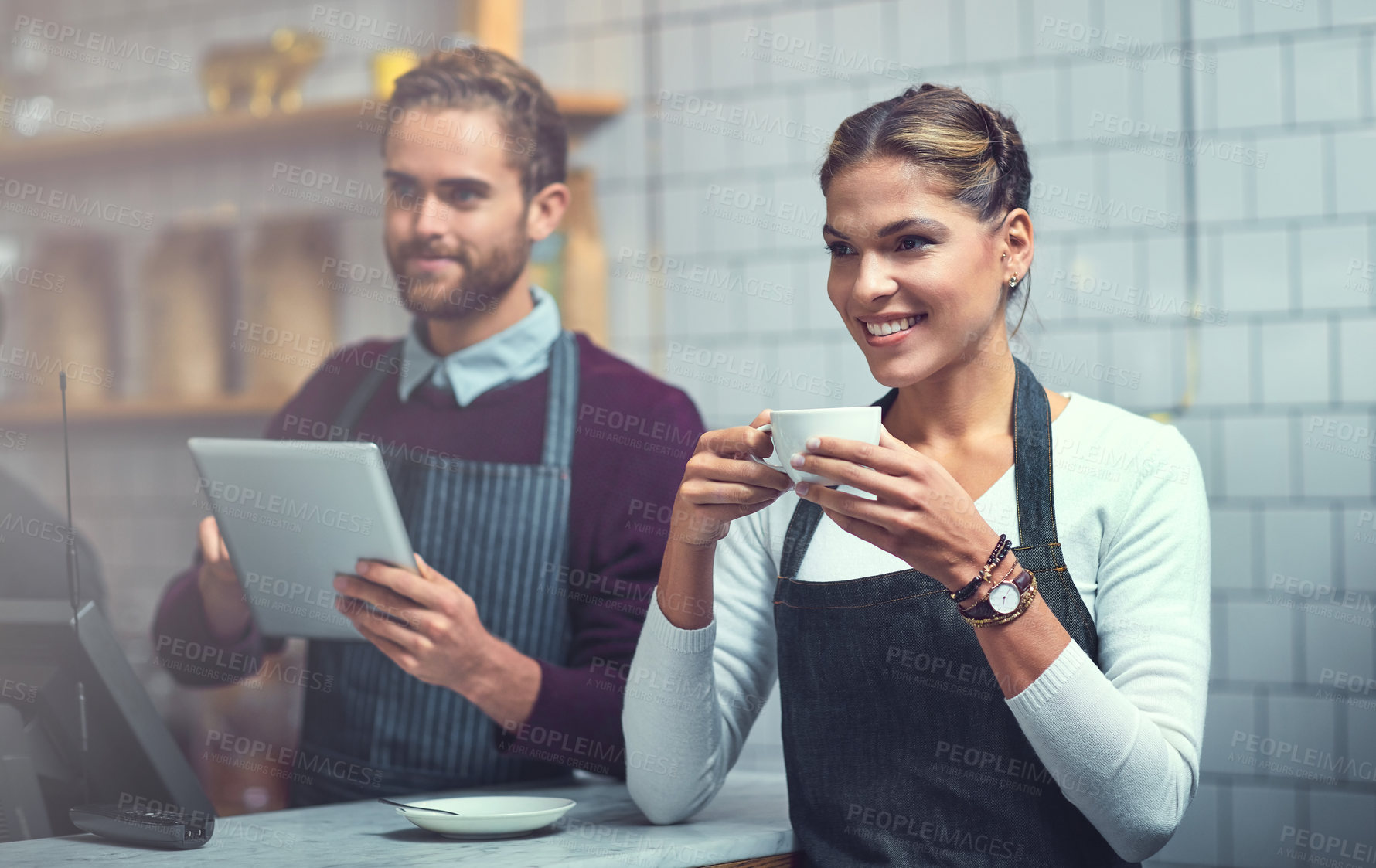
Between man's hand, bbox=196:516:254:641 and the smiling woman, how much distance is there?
29.1 inches

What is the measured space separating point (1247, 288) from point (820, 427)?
1.46 m

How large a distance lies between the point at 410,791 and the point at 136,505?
1730 millimetres

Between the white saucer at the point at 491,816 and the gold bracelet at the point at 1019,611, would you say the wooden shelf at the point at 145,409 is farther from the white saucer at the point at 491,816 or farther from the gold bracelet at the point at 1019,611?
the gold bracelet at the point at 1019,611

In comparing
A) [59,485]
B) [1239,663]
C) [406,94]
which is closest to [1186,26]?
[1239,663]

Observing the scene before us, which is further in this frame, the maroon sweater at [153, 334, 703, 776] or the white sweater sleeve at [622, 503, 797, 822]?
the maroon sweater at [153, 334, 703, 776]

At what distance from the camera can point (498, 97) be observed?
6.48ft

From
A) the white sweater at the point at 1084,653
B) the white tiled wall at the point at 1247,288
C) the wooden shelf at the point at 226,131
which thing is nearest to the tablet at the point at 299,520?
the white sweater at the point at 1084,653

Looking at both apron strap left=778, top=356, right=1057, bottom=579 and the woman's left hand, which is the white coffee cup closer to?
the woman's left hand

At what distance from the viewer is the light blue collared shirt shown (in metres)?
1.93

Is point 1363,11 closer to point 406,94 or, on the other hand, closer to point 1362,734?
point 1362,734

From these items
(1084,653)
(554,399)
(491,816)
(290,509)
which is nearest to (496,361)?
(554,399)

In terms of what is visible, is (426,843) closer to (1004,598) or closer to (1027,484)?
(1004,598)

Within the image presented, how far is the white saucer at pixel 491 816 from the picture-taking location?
1223 millimetres

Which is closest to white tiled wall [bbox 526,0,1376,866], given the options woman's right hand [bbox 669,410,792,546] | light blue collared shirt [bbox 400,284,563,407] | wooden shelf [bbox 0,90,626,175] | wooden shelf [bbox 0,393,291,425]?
wooden shelf [bbox 0,90,626,175]
